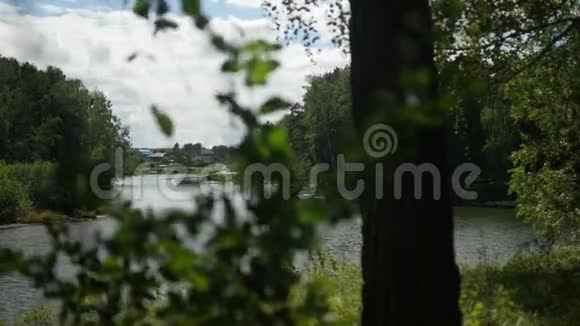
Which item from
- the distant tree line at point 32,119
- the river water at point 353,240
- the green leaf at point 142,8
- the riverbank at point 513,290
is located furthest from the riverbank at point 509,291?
the distant tree line at point 32,119

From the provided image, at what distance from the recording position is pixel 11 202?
1773 inches

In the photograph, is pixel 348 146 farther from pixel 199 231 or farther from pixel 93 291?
pixel 93 291

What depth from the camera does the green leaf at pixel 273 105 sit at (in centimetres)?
150

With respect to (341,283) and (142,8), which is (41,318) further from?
(142,8)

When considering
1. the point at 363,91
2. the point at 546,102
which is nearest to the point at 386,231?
the point at 363,91

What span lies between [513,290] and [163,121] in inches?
307

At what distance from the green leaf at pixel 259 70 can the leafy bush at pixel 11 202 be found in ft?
151

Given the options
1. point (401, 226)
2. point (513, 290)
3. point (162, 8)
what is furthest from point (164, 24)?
point (513, 290)

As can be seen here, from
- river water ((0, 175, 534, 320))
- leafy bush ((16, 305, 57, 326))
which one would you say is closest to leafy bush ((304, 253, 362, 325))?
river water ((0, 175, 534, 320))

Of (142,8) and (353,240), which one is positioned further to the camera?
(353,240)

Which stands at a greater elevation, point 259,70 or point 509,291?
point 259,70

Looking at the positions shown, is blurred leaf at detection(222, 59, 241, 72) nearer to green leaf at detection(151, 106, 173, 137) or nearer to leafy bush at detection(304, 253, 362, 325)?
green leaf at detection(151, 106, 173, 137)

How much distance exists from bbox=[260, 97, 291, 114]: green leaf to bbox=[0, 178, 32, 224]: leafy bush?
45.9m

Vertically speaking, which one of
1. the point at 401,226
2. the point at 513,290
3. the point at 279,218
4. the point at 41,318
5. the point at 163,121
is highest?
the point at 163,121
